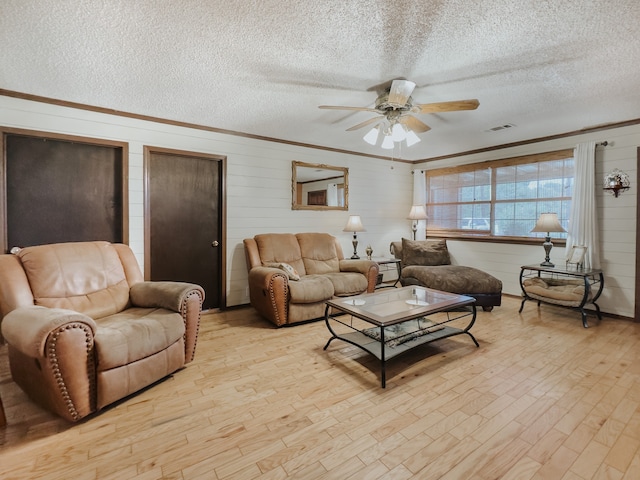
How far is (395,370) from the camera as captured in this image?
2.47m

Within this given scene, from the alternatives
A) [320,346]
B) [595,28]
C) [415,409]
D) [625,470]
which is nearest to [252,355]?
[320,346]

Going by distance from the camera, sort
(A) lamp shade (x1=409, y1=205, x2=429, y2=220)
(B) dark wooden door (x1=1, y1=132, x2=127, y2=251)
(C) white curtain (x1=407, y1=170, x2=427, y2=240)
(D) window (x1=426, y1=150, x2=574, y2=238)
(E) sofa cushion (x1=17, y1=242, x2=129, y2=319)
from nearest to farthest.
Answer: (E) sofa cushion (x1=17, y1=242, x2=129, y2=319) → (B) dark wooden door (x1=1, y1=132, x2=127, y2=251) → (D) window (x1=426, y1=150, x2=574, y2=238) → (A) lamp shade (x1=409, y1=205, x2=429, y2=220) → (C) white curtain (x1=407, y1=170, x2=427, y2=240)

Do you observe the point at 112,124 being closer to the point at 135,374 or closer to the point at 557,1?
the point at 135,374

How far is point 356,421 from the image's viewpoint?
6.05 feet

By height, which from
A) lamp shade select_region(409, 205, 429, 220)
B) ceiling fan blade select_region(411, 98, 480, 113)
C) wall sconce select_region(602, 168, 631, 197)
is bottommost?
lamp shade select_region(409, 205, 429, 220)

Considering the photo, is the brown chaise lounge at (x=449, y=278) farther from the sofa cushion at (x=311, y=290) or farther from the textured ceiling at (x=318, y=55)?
the textured ceiling at (x=318, y=55)

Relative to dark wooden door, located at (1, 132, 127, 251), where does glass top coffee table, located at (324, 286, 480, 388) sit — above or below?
below

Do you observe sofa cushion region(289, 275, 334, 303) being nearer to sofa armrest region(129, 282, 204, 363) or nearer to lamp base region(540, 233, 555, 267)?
sofa armrest region(129, 282, 204, 363)

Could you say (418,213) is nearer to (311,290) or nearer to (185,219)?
(311,290)

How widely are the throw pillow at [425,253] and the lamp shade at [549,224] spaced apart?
1342 mm

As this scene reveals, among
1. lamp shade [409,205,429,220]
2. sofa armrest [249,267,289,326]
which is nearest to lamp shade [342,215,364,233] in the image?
lamp shade [409,205,429,220]

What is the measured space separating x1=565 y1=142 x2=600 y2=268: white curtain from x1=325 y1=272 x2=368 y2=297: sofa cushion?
265 cm

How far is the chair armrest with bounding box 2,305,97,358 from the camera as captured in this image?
165 cm

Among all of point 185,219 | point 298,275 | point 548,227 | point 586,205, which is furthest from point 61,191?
point 586,205
